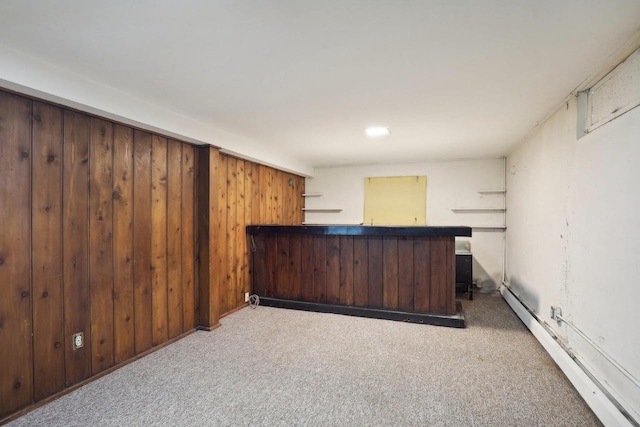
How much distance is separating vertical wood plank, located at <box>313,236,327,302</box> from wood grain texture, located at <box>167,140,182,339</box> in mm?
1590

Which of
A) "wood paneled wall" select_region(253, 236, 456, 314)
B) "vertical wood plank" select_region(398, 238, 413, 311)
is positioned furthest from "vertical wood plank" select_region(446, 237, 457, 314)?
"vertical wood plank" select_region(398, 238, 413, 311)

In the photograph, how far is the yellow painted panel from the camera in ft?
17.0

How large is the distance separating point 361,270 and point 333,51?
8.51 ft

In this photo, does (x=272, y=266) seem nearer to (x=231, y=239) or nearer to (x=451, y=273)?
(x=231, y=239)

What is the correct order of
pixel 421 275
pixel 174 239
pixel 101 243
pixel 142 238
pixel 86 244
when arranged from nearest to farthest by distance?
pixel 86 244 → pixel 101 243 → pixel 142 238 → pixel 174 239 → pixel 421 275

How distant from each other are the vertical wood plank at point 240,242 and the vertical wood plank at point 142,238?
4.01 ft

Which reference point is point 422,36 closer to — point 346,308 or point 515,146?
point 346,308

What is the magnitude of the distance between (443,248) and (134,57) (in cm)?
323

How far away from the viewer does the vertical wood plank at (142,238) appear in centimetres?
258

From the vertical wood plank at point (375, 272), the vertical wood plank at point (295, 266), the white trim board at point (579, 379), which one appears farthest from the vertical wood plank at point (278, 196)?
the white trim board at point (579, 379)

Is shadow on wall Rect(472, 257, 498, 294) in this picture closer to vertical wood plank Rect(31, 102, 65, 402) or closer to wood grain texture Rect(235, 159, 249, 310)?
wood grain texture Rect(235, 159, 249, 310)

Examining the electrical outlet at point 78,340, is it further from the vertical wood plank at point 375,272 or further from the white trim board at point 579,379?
the white trim board at point 579,379

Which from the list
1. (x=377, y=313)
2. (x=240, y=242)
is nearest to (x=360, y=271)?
(x=377, y=313)

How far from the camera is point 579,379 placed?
200 cm
